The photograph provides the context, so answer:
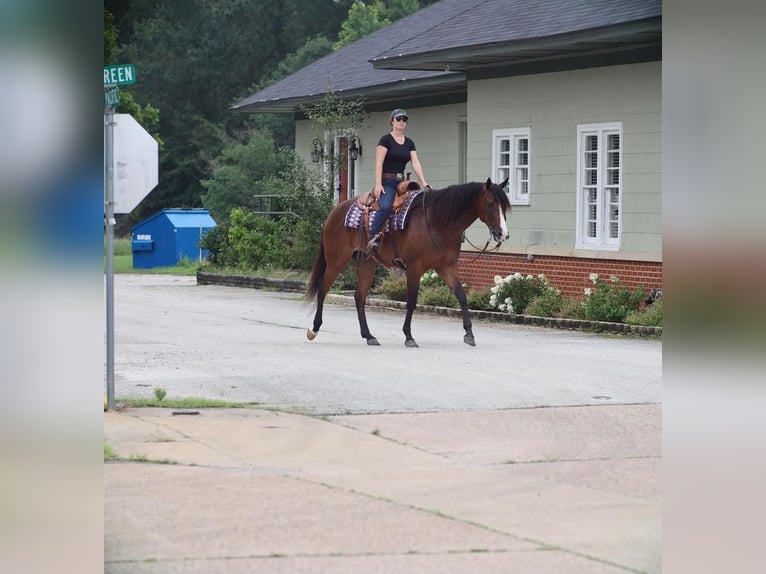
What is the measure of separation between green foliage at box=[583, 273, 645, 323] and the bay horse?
317cm

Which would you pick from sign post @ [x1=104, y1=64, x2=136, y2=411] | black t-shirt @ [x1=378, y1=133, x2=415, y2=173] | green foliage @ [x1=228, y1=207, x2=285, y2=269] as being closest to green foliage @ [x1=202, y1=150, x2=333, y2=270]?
green foliage @ [x1=228, y1=207, x2=285, y2=269]

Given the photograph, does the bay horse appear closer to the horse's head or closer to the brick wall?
the horse's head

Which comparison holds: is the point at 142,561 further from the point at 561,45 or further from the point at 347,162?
the point at 347,162

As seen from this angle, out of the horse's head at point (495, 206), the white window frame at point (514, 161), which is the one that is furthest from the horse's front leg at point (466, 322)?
the white window frame at point (514, 161)

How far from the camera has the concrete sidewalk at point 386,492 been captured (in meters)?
6.83

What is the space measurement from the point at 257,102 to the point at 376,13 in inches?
1043

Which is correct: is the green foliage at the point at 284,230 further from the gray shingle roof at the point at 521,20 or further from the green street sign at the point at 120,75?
the green street sign at the point at 120,75

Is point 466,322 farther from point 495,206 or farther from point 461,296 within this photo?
point 495,206

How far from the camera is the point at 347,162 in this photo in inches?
1219

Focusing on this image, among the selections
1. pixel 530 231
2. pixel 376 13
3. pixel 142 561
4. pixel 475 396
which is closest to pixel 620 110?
pixel 530 231

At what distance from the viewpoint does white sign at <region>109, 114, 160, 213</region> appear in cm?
1077

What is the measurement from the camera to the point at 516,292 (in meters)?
21.6
